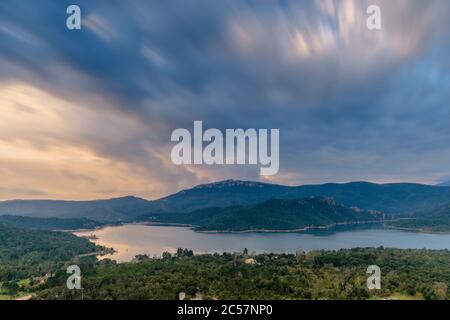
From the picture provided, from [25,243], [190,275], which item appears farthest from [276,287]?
[25,243]

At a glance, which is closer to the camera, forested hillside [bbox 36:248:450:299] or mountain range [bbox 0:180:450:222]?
forested hillside [bbox 36:248:450:299]

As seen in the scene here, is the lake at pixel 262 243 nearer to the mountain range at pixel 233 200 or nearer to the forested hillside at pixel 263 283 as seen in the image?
the forested hillside at pixel 263 283

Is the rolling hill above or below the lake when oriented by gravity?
above

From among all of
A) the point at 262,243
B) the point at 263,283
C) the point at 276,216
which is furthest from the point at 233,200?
the point at 263,283

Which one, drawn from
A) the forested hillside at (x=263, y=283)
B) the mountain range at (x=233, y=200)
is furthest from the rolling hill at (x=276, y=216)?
the forested hillside at (x=263, y=283)

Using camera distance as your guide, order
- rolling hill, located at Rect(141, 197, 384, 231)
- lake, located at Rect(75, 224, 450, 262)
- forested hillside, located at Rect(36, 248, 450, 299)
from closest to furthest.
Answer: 1. forested hillside, located at Rect(36, 248, 450, 299)
2. lake, located at Rect(75, 224, 450, 262)
3. rolling hill, located at Rect(141, 197, 384, 231)

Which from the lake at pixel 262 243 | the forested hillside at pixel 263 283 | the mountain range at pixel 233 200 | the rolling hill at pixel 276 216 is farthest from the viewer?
the mountain range at pixel 233 200

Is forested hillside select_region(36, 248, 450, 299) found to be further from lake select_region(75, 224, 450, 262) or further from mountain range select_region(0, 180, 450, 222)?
mountain range select_region(0, 180, 450, 222)

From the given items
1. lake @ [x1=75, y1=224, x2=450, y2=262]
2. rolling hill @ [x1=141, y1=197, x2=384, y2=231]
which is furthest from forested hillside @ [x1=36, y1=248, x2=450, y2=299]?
rolling hill @ [x1=141, y1=197, x2=384, y2=231]

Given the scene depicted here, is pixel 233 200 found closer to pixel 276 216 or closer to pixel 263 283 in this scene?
pixel 276 216
